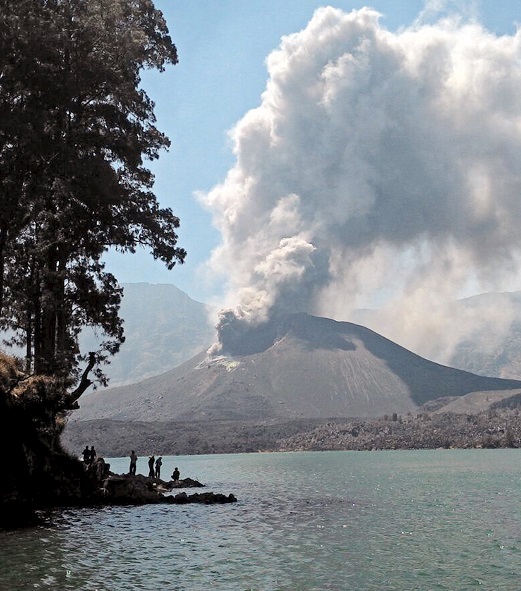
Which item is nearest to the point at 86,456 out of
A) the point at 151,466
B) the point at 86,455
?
the point at 86,455

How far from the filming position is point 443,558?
24859 millimetres

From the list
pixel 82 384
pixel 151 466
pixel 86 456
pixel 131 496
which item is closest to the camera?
pixel 82 384

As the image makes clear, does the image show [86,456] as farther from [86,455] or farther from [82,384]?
[82,384]

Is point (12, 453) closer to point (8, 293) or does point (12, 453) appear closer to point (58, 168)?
point (8, 293)

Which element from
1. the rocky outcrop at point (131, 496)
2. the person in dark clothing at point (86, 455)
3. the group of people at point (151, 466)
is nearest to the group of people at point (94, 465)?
the person in dark clothing at point (86, 455)

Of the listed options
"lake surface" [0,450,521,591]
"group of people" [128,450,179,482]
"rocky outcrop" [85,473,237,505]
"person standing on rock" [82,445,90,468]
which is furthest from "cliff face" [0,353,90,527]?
"group of people" [128,450,179,482]

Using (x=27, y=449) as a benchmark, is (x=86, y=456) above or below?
below

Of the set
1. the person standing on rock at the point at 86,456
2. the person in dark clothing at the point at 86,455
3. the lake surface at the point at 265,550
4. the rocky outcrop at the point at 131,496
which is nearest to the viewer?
the lake surface at the point at 265,550

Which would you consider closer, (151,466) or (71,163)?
(71,163)

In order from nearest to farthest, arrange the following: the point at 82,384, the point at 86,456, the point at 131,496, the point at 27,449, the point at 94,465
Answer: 1. the point at 27,449
2. the point at 82,384
3. the point at 94,465
4. the point at 131,496
5. the point at 86,456

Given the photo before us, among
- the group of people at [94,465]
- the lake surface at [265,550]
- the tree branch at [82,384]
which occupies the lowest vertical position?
the lake surface at [265,550]

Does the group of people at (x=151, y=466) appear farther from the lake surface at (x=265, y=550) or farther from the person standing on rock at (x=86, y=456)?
Answer: the lake surface at (x=265, y=550)

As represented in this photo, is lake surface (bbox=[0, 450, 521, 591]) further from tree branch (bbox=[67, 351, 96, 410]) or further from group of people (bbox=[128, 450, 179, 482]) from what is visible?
group of people (bbox=[128, 450, 179, 482])

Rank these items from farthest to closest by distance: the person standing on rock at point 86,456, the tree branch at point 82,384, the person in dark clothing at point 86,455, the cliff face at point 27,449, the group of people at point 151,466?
the group of people at point 151,466
the person in dark clothing at point 86,455
the person standing on rock at point 86,456
the tree branch at point 82,384
the cliff face at point 27,449
